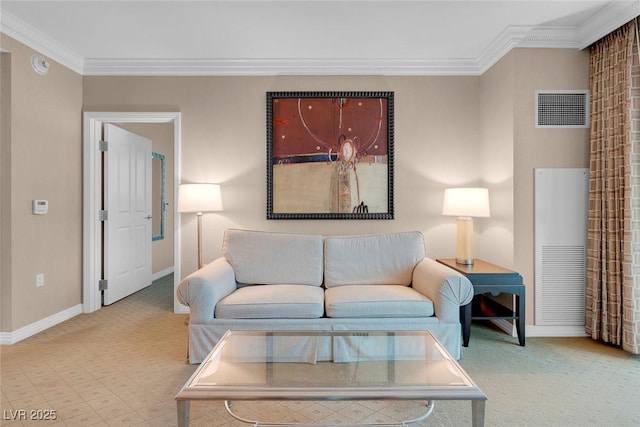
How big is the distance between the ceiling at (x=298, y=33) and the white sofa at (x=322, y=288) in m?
1.68

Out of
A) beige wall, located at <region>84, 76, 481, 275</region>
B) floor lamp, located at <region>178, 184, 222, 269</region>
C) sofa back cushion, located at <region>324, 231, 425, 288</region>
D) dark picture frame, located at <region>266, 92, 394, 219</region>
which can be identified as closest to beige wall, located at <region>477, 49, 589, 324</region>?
beige wall, located at <region>84, 76, 481, 275</region>

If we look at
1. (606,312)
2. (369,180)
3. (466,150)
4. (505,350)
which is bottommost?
(505,350)

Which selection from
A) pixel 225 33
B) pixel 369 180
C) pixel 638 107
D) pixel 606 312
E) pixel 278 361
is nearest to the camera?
pixel 278 361

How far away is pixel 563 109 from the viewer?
3.00 metres

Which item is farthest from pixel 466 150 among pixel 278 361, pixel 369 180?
pixel 278 361

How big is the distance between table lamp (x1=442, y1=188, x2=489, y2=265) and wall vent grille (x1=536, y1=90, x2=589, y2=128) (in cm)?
77

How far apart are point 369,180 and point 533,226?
4.83 ft

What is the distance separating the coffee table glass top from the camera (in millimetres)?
1361

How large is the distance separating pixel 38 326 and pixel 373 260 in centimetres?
290

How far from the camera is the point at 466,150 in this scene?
3.57 metres

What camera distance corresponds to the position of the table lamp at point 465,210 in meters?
3.03

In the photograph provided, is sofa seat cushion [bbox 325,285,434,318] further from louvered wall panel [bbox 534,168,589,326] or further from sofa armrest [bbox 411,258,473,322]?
louvered wall panel [bbox 534,168,589,326]

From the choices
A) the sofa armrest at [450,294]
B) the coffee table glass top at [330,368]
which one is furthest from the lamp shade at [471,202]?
the coffee table glass top at [330,368]

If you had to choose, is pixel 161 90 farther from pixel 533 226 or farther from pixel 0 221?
pixel 533 226
